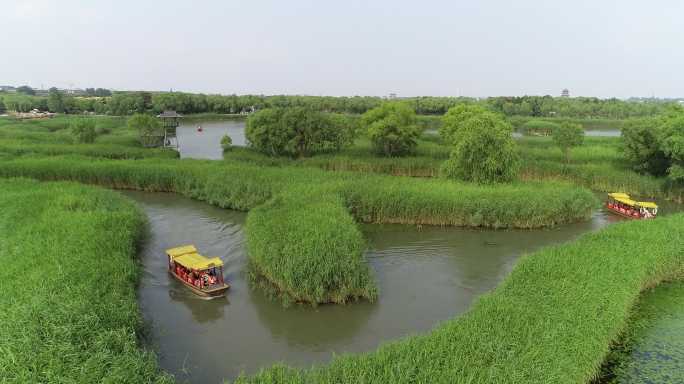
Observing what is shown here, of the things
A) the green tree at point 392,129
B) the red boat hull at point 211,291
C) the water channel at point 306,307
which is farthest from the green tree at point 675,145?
the red boat hull at point 211,291

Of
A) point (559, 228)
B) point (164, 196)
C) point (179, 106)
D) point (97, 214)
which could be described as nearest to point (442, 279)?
point (559, 228)

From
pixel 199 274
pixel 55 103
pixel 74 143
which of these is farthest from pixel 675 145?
pixel 55 103

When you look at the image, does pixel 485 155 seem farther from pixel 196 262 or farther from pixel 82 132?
pixel 82 132

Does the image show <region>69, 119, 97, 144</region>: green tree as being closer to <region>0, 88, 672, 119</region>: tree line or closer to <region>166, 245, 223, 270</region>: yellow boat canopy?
<region>166, 245, 223, 270</region>: yellow boat canopy

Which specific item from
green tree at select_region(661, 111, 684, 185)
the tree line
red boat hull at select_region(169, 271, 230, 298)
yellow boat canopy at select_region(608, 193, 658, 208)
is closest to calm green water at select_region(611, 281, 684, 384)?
yellow boat canopy at select_region(608, 193, 658, 208)

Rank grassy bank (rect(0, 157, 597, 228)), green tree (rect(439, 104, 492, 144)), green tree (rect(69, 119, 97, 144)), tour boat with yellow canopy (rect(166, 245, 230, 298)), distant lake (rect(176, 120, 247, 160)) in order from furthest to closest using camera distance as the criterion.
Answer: distant lake (rect(176, 120, 247, 160)), green tree (rect(69, 119, 97, 144)), green tree (rect(439, 104, 492, 144)), grassy bank (rect(0, 157, 597, 228)), tour boat with yellow canopy (rect(166, 245, 230, 298))

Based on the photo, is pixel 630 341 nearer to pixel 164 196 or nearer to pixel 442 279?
pixel 442 279
